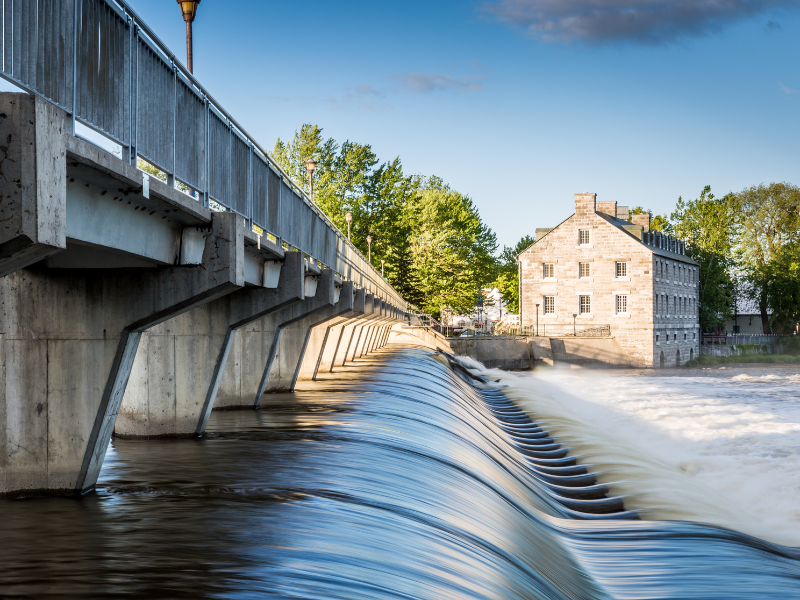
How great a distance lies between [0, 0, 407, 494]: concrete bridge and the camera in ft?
15.2

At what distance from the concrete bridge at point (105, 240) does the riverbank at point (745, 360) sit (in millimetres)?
69176

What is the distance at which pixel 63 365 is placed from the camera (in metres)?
7.48

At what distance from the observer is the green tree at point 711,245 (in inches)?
3519

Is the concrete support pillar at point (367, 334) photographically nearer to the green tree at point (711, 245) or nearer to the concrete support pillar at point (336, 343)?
the concrete support pillar at point (336, 343)

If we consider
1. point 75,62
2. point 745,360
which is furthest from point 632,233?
point 75,62

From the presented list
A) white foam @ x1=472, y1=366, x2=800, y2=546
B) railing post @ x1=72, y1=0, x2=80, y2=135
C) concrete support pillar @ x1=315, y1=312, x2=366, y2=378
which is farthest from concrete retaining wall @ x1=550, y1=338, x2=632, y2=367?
railing post @ x1=72, y1=0, x2=80, y2=135

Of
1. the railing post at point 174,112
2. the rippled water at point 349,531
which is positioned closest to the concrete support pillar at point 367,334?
the rippled water at point 349,531

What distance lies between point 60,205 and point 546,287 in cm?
7066

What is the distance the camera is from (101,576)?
197 inches

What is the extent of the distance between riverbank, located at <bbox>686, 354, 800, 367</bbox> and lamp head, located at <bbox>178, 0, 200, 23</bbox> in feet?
223

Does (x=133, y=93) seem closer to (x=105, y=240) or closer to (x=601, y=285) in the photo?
(x=105, y=240)

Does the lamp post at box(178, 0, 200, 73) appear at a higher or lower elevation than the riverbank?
higher

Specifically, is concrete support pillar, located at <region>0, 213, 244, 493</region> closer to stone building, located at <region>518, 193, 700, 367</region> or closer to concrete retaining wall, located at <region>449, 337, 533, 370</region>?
concrete retaining wall, located at <region>449, 337, 533, 370</region>

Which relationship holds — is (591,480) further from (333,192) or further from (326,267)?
(333,192)
